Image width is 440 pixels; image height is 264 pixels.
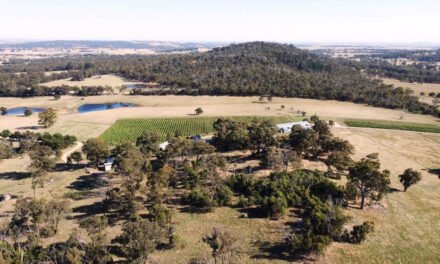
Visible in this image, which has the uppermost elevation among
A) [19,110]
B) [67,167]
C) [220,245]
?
[19,110]

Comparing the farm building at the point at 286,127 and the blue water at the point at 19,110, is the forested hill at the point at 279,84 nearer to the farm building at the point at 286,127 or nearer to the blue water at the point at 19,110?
the blue water at the point at 19,110

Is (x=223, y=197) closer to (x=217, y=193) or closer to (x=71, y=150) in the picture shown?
(x=217, y=193)

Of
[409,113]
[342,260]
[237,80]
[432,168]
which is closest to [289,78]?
[237,80]

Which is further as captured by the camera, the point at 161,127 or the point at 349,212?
the point at 161,127

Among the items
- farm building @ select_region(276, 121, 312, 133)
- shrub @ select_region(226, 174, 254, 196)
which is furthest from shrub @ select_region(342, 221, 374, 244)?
farm building @ select_region(276, 121, 312, 133)

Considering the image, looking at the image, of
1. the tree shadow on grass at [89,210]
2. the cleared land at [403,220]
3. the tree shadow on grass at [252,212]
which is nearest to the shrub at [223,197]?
the tree shadow on grass at [252,212]

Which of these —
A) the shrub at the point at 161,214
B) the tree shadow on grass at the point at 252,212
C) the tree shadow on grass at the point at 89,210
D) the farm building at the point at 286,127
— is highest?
the farm building at the point at 286,127

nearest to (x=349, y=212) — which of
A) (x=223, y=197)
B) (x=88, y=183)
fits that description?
(x=223, y=197)
